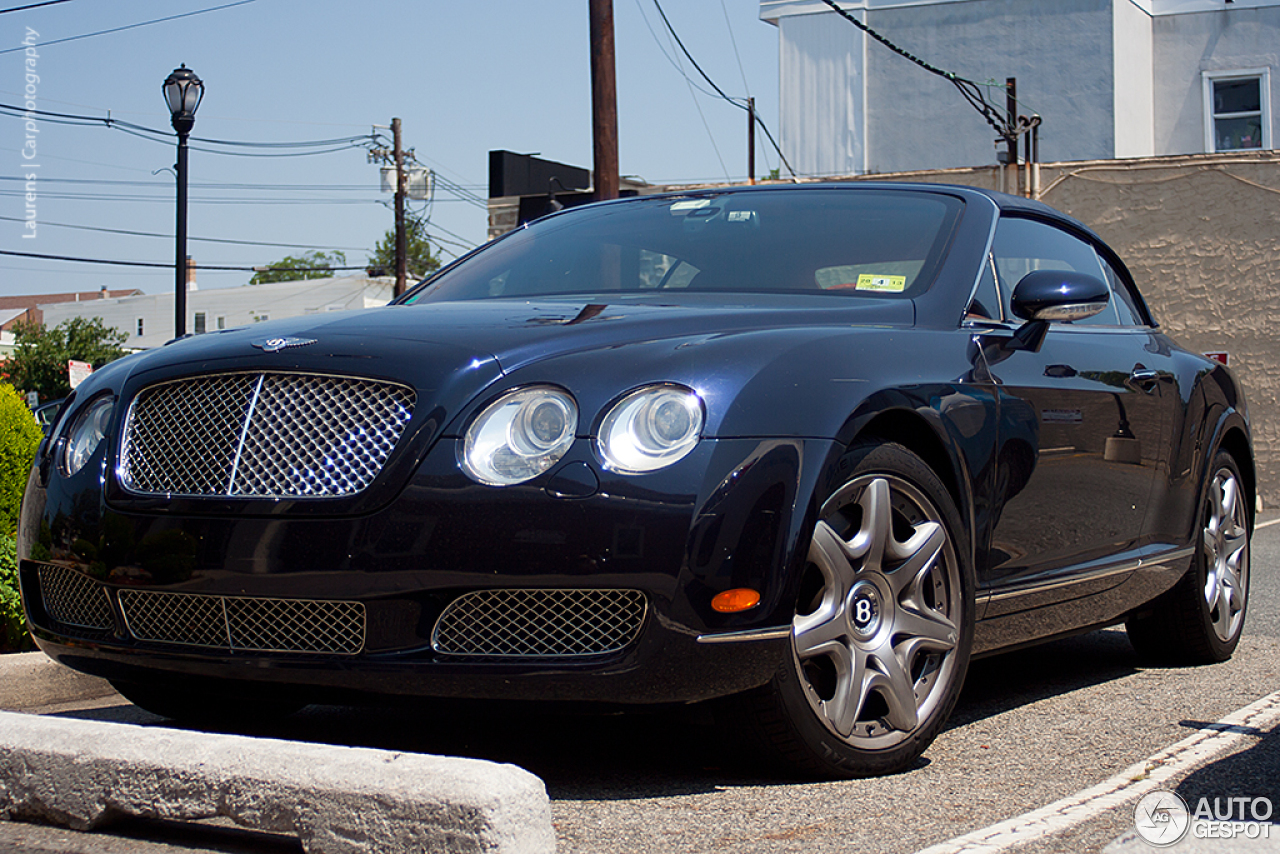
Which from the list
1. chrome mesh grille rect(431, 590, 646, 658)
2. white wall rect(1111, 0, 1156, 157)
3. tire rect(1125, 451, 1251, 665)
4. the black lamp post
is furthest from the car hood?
white wall rect(1111, 0, 1156, 157)

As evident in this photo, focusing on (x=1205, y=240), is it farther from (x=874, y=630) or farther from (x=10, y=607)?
(x=874, y=630)

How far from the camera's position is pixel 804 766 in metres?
3.30

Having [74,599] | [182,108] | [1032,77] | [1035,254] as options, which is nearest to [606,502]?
[74,599]

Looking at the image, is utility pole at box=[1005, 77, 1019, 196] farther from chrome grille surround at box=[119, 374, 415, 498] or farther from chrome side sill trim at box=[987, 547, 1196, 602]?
chrome grille surround at box=[119, 374, 415, 498]

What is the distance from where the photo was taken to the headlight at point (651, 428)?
9.84 ft

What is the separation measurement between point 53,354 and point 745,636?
6752 centimetres

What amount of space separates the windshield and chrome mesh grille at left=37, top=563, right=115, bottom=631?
1.54m

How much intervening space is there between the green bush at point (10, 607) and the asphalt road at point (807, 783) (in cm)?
83

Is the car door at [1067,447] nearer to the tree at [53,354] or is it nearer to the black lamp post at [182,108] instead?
the black lamp post at [182,108]

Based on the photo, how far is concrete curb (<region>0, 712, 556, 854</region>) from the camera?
2.40 metres

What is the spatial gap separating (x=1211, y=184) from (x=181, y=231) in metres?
11.5

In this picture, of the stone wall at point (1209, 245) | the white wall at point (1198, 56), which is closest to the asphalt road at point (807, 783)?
the stone wall at point (1209, 245)

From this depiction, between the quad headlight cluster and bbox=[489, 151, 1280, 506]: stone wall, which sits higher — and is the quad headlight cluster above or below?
below

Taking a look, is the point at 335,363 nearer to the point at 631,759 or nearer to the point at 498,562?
the point at 498,562
